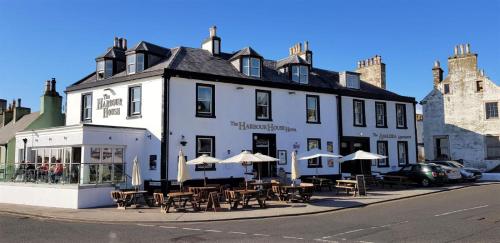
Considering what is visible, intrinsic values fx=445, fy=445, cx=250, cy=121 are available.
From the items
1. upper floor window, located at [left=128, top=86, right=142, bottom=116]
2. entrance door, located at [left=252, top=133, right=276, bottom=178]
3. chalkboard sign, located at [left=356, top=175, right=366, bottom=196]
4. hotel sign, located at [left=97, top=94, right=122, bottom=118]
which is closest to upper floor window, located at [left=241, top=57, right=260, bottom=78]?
entrance door, located at [left=252, top=133, right=276, bottom=178]

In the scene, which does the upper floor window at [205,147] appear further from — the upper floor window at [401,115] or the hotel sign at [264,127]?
the upper floor window at [401,115]

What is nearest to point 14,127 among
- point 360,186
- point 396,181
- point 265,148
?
point 265,148

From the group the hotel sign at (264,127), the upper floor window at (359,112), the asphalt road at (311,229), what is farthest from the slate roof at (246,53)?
the asphalt road at (311,229)

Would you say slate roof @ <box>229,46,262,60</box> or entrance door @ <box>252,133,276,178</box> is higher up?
slate roof @ <box>229,46,262,60</box>

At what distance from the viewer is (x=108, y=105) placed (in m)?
25.5

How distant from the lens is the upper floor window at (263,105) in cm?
2642

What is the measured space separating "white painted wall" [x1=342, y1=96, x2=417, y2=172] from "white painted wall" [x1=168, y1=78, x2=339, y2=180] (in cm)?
129

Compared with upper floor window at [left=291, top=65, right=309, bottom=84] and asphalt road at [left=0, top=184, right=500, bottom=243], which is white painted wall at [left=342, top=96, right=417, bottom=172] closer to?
upper floor window at [left=291, top=65, right=309, bottom=84]

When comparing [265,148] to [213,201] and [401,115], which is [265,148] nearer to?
[213,201]

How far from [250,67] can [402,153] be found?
14.8m

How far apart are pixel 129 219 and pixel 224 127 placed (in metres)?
10.0

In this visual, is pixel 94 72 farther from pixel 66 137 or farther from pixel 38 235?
pixel 38 235

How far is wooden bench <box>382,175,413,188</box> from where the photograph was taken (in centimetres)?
2766

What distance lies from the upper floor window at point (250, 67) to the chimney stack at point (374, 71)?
14.3 metres
